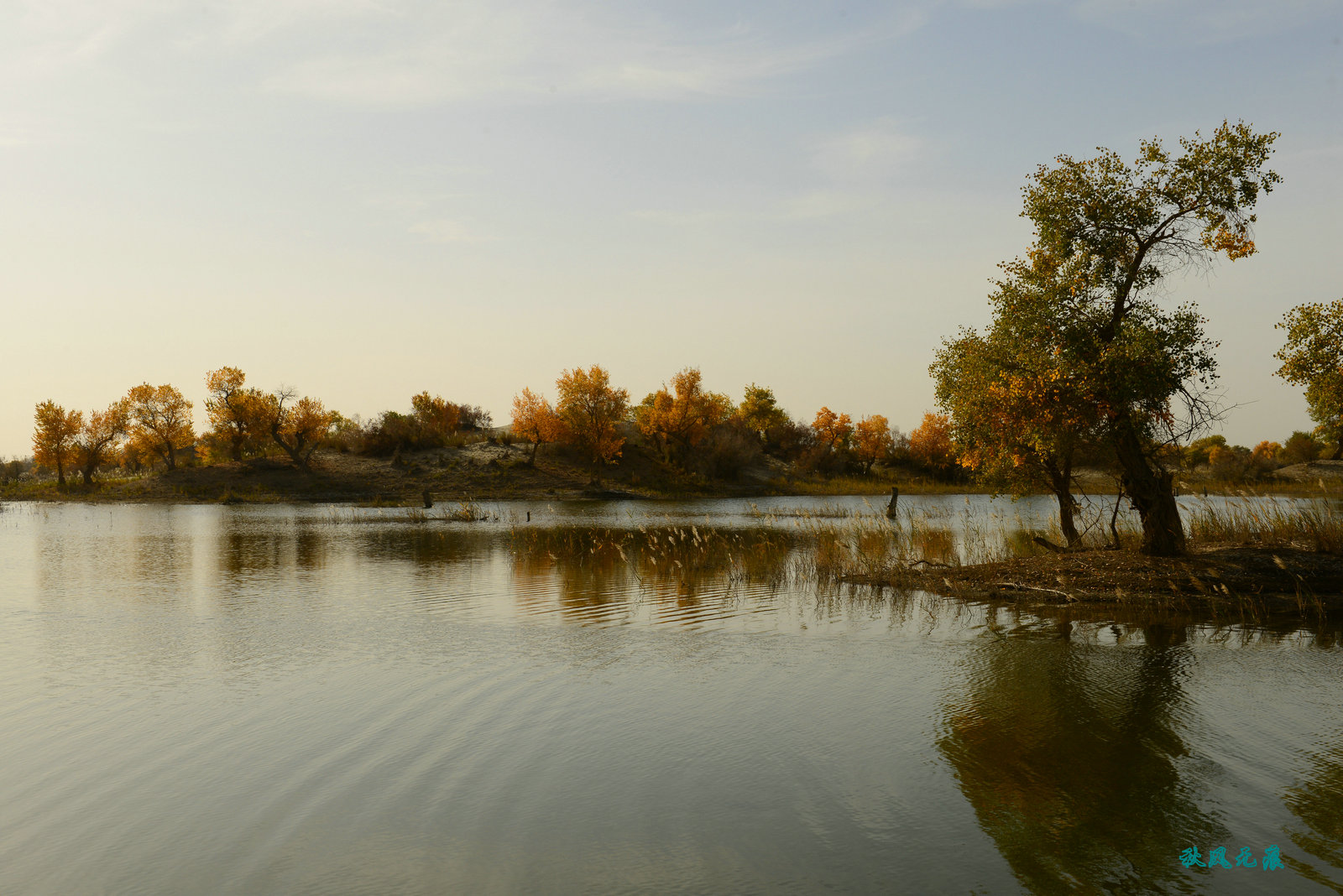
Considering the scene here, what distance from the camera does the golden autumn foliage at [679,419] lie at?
88.0m

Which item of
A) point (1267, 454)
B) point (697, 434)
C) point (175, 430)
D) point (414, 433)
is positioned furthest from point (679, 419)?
point (1267, 454)

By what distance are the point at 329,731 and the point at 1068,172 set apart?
20.2m

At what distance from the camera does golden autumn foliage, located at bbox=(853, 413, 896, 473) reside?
342 ft

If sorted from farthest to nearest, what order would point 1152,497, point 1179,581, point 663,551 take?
point 663,551, point 1152,497, point 1179,581

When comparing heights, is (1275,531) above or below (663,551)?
above

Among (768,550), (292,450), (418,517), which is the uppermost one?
(292,450)

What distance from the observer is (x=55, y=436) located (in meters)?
84.1

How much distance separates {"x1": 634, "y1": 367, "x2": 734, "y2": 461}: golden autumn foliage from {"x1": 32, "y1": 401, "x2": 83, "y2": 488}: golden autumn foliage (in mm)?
57757

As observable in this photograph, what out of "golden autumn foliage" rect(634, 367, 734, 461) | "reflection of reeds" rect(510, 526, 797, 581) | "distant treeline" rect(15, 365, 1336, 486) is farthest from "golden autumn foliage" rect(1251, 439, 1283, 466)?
"reflection of reeds" rect(510, 526, 797, 581)

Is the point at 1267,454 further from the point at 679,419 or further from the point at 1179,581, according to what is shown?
the point at 1179,581

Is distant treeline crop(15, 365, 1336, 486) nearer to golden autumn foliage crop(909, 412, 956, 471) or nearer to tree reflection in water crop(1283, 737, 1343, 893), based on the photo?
golden autumn foliage crop(909, 412, 956, 471)

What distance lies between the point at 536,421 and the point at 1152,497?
67.9 meters

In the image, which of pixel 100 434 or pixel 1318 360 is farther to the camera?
pixel 100 434

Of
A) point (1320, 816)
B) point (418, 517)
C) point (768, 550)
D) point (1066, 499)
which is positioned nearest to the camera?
point (1320, 816)
